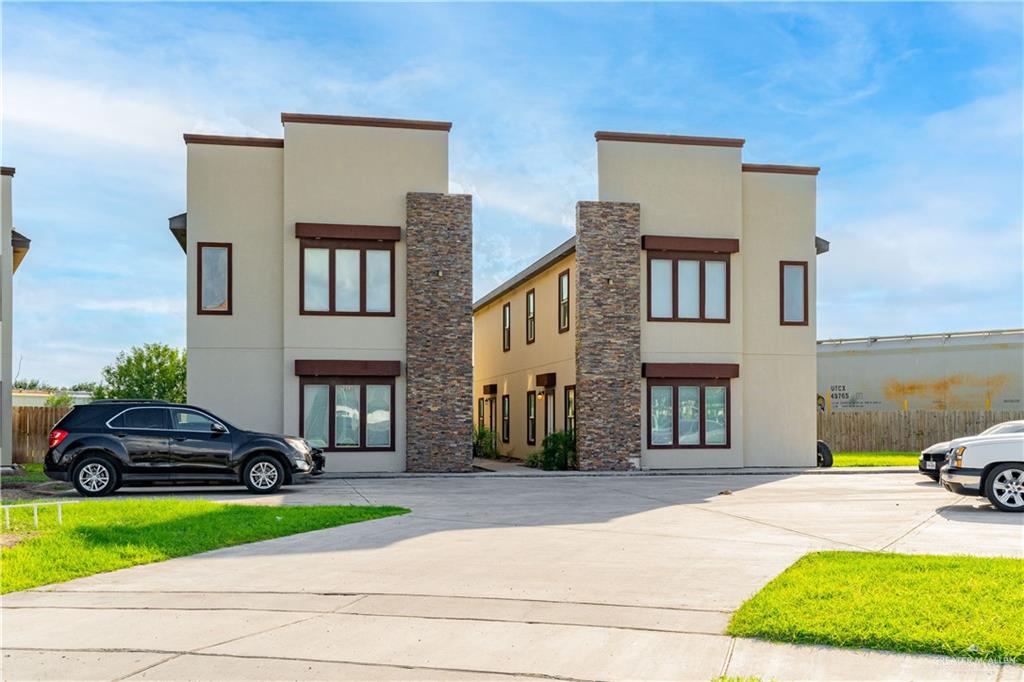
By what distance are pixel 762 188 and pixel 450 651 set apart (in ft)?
77.2

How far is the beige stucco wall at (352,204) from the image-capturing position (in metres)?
25.9

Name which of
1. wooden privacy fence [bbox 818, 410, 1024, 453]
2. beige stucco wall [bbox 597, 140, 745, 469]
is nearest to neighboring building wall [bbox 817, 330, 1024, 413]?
wooden privacy fence [bbox 818, 410, 1024, 453]

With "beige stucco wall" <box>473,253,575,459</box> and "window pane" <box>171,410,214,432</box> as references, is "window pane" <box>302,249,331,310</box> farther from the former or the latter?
"window pane" <box>171,410,214,432</box>

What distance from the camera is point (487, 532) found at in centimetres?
1376

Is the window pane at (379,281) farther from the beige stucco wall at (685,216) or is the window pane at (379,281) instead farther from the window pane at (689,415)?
the window pane at (689,415)

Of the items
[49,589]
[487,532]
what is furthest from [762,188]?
[49,589]

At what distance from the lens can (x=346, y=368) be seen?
84.6 ft

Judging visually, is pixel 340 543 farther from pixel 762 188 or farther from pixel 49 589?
pixel 762 188

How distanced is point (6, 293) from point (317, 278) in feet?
28.9

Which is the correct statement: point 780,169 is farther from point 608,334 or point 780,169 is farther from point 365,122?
point 365,122

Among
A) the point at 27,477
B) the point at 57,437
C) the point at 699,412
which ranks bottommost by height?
the point at 27,477

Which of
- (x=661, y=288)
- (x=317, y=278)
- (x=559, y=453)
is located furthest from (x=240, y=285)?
(x=661, y=288)

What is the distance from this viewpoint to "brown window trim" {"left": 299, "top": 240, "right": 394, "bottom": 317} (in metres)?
26.0

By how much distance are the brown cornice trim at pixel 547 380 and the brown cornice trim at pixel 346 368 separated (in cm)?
582
